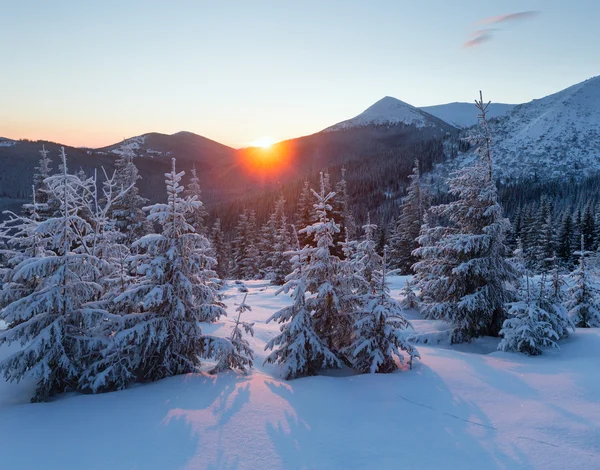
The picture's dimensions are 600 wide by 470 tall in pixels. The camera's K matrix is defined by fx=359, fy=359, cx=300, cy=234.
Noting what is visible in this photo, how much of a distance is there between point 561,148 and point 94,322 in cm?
18874

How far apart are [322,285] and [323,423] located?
12.8ft

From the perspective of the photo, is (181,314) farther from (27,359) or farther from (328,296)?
(328,296)

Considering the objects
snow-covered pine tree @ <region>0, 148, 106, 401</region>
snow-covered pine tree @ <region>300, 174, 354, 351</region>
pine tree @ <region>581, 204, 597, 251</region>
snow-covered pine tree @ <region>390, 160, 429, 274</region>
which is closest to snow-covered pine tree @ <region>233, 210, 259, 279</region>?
snow-covered pine tree @ <region>390, 160, 429, 274</region>

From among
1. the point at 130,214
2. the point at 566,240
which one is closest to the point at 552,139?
the point at 566,240

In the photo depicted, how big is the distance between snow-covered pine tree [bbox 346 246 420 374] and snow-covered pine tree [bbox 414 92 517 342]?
5.42 metres

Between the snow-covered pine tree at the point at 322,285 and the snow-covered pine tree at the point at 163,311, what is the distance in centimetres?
272

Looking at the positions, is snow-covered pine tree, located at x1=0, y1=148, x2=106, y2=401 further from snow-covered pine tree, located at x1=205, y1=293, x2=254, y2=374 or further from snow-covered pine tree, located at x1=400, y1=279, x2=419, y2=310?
snow-covered pine tree, located at x1=400, y1=279, x2=419, y2=310

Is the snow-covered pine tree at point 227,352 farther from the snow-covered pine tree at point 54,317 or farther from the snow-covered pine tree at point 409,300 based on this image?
the snow-covered pine tree at point 409,300

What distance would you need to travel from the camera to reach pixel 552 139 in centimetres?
15938

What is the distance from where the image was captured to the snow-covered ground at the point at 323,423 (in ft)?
18.6

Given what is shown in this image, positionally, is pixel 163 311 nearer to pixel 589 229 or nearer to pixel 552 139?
pixel 589 229

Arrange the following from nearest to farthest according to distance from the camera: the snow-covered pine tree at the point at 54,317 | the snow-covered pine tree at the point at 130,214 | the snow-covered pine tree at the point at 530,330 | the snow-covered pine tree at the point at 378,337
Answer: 1. the snow-covered pine tree at the point at 54,317
2. the snow-covered pine tree at the point at 378,337
3. the snow-covered pine tree at the point at 530,330
4. the snow-covered pine tree at the point at 130,214

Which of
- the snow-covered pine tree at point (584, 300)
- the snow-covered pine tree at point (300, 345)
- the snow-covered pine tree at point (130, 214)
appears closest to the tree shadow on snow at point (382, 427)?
the snow-covered pine tree at point (300, 345)

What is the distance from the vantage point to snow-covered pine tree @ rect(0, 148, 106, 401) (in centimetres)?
797
